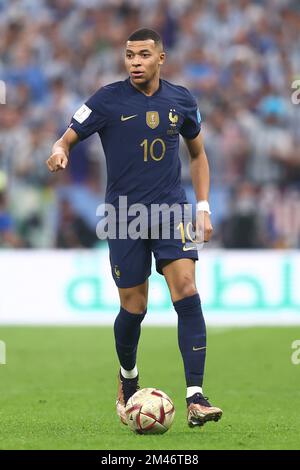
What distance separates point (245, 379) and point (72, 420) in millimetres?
3358

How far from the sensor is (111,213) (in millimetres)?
7273

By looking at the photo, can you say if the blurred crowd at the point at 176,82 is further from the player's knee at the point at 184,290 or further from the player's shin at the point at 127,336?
the player's knee at the point at 184,290

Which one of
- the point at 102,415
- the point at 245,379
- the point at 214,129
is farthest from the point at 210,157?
the point at 102,415

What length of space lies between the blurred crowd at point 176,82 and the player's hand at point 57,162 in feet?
32.8

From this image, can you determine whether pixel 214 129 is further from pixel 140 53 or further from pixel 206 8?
pixel 140 53

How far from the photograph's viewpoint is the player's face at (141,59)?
280 inches

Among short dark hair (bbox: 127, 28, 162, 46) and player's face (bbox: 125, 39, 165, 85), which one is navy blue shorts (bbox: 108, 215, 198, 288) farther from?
short dark hair (bbox: 127, 28, 162, 46)

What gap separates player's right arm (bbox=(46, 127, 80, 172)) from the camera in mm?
6598

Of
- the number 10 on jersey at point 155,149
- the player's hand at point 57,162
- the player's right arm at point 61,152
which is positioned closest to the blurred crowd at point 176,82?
the number 10 on jersey at point 155,149

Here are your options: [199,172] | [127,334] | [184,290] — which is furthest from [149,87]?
[127,334]

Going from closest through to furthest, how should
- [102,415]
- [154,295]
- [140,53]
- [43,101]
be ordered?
1. [140,53]
2. [102,415]
3. [154,295]
4. [43,101]

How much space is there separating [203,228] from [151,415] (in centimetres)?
131

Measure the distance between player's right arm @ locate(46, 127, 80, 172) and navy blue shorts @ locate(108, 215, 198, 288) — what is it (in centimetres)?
71

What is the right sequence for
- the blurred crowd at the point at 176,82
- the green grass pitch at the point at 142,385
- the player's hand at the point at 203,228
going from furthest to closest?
the blurred crowd at the point at 176,82 < the player's hand at the point at 203,228 < the green grass pitch at the point at 142,385
